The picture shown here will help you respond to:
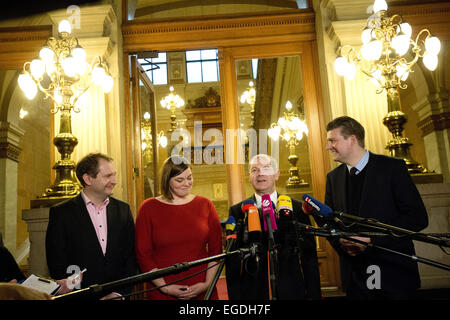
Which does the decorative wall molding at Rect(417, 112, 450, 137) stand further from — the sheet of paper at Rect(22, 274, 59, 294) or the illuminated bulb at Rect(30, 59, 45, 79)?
the sheet of paper at Rect(22, 274, 59, 294)

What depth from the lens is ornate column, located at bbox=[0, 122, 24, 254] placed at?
324 inches

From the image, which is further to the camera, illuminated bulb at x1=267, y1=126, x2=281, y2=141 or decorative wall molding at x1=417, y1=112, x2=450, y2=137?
decorative wall molding at x1=417, y1=112, x2=450, y2=137

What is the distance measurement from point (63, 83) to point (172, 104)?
5657mm

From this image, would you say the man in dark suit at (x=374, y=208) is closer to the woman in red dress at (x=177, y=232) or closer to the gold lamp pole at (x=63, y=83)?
the woman in red dress at (x=177, y=232)

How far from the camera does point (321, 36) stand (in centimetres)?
501

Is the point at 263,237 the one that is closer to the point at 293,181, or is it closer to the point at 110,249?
the point at 110,249

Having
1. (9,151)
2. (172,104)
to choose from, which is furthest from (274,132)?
(9,151)

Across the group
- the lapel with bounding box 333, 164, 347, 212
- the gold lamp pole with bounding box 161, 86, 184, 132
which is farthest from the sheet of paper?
the gold lamp pole with bounding box 161, 86, 184, 132

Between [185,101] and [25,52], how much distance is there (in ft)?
21.3

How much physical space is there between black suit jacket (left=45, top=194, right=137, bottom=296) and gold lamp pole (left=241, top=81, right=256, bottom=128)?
10.3 ft

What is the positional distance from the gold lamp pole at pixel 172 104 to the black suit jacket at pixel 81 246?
7.30m

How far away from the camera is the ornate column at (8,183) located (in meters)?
8.23

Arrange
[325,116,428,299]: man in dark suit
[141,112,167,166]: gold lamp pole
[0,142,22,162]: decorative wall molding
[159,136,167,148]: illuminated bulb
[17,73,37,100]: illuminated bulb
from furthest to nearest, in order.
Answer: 1. [159,136,167,148]: illuminated bulb
2. [0,142,22,162]: decorative wall molding
3. [141,112,167,166]: gold lamp pole
4. [17,73,37,100]: illuminated bulb
5. [325,116,428,299]: man in dark suit
